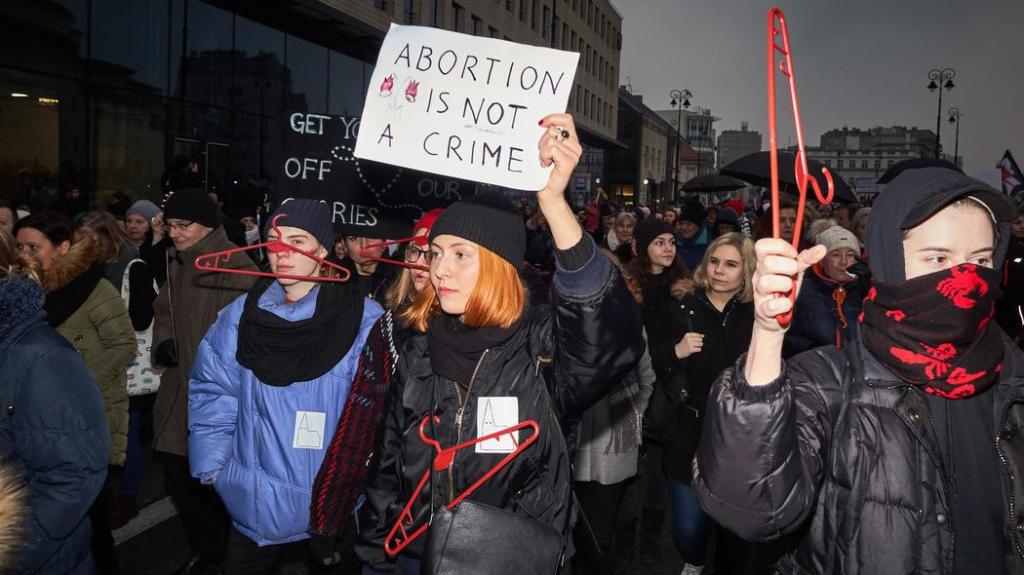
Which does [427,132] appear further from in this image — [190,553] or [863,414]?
[190,553]

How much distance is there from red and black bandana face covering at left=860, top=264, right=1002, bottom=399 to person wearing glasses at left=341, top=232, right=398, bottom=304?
393 centimetres

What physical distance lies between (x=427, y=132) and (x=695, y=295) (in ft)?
8.04

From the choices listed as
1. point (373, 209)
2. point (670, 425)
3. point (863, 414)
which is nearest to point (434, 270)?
point (863, 414)

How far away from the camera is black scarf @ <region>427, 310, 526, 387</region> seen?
2482 mm

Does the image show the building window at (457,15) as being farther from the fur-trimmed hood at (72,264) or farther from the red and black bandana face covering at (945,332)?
the red and black bandana face covering at (945,332)

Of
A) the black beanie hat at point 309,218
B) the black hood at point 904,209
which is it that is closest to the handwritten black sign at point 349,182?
the black beanie hat at point 309,218

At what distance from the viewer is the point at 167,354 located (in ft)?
15.2

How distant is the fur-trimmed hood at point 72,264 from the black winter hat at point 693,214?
6.18 meters

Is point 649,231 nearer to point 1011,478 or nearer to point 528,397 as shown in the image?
point 528,397

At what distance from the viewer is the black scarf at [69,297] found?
4246 mm

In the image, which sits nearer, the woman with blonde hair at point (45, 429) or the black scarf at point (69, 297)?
the woman with blonde hair at point (45, 429)

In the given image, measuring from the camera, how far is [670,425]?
172 inches

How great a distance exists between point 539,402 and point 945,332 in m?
1.18

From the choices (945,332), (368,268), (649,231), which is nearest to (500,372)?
(945,332)
